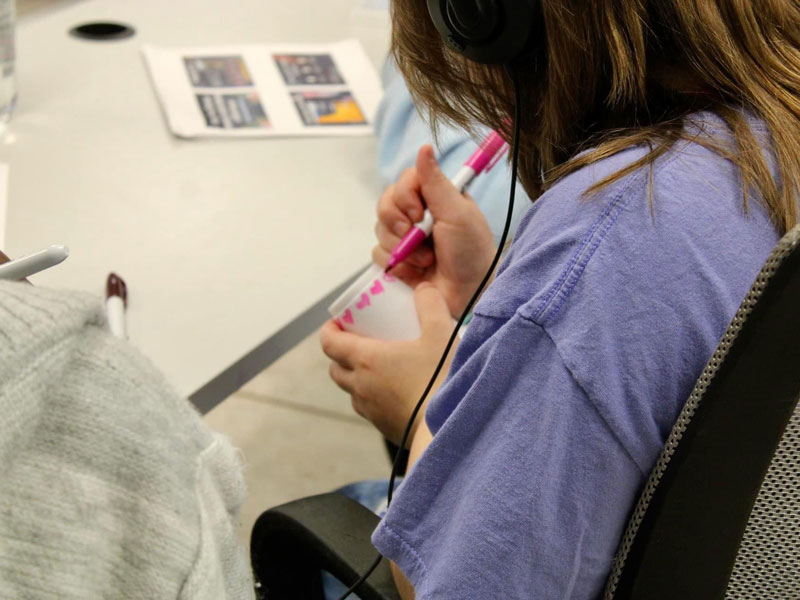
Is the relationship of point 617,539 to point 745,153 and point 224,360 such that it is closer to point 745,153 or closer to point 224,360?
point 745,153

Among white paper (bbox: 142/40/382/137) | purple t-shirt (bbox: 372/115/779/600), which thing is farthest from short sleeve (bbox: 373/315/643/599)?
white paper (bbox: 142/40/382/137)

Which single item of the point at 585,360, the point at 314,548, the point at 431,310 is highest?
the point at 585,360

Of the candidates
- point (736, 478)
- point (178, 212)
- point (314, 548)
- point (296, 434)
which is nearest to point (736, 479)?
point (736, 478)

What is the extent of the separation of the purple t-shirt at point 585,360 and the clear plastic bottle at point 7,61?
766 millimetres

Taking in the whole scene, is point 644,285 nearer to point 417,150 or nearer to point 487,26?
point 487,26

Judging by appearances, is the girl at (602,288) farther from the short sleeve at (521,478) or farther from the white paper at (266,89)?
the white paper at (266,89)

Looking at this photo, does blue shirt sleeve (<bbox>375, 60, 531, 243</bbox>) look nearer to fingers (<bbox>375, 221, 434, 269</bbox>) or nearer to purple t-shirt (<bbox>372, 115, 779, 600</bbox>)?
fingers (<bbox>375, 221, 434, 269</bbox>)

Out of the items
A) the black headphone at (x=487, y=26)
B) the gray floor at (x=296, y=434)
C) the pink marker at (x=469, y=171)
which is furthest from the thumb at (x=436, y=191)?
the gray floor at (x=296, y=434)

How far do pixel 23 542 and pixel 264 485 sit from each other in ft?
4.24

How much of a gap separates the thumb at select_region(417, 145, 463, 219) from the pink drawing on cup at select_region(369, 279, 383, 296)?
4.2 inches

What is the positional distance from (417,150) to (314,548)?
0.49 m

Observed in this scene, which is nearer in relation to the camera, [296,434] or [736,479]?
[736,479]

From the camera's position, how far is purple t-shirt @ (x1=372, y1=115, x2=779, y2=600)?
426 mm

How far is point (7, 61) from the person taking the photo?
1.02 metres
